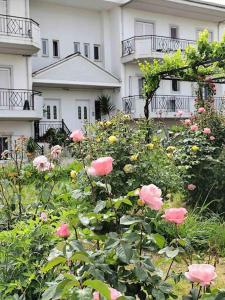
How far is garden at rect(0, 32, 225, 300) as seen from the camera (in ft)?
6.78

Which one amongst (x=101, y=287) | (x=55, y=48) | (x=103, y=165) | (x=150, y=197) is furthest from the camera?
(x=55, y=48)

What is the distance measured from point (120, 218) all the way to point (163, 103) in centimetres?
2222

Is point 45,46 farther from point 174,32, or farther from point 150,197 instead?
point 150,197

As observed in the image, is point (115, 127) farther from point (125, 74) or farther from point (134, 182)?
point (125, 74)

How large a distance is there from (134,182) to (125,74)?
18.2m

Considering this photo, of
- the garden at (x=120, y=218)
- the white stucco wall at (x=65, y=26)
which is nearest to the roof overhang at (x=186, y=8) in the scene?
the white stucco wall at (x=65, y=26)

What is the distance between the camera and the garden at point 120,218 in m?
2.07

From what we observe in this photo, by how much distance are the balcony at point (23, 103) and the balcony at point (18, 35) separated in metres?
1.78

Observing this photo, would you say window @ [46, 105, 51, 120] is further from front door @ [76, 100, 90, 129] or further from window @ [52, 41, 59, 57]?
window @ [52, 41, 59, 57]

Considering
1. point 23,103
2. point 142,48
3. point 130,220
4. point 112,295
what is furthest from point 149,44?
point 112,295

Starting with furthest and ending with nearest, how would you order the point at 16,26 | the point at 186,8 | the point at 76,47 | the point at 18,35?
the point at 186,8, the point at 76,47, the point at 16,26, the point at 18,35

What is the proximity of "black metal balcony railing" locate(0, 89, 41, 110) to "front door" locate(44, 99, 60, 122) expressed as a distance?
6.52 ft

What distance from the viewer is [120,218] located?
91.6 inches

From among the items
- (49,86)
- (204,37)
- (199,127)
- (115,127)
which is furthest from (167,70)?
(49,86)
